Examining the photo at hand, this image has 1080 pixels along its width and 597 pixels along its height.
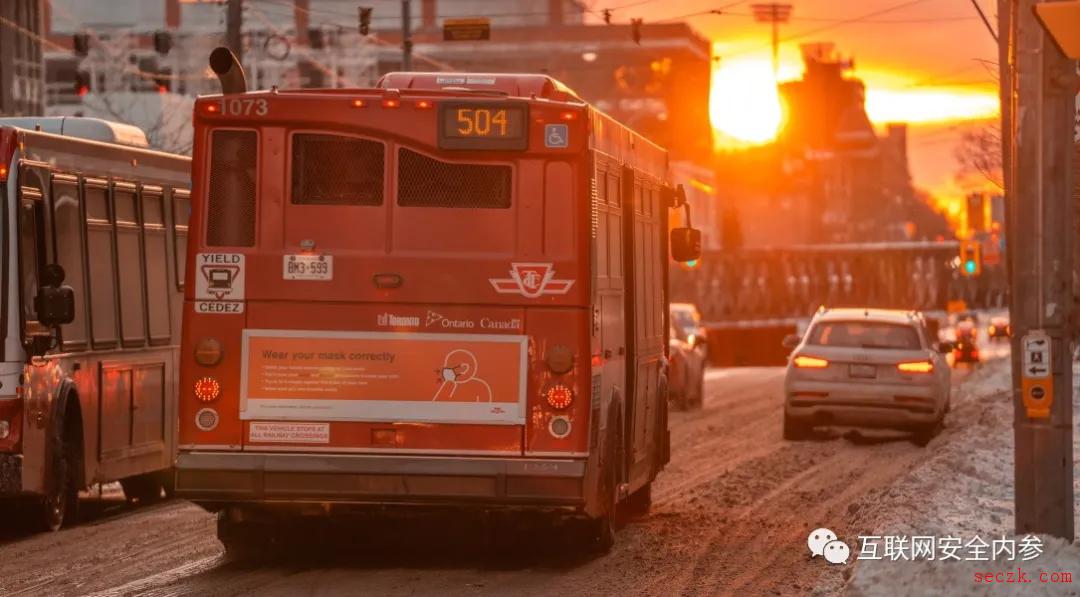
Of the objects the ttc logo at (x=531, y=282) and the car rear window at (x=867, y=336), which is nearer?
the ttc logo at (x=531, y=282)

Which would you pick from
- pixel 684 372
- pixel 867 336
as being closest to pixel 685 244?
pixel 867 336

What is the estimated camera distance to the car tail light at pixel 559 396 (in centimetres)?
1272

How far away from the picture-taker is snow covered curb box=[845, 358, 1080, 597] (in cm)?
1114

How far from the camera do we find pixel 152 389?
18.9 m

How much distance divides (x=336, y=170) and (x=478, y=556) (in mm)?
2888

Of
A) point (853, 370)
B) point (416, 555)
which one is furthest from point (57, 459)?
point (853, 370)

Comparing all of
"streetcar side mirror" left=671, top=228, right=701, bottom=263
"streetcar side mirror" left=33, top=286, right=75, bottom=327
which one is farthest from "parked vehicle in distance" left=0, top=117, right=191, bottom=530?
"streetcar side mirror" left=671, top=228, right=701, bottom=263

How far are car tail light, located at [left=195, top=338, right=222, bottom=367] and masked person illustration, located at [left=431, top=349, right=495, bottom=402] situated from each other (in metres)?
1.33

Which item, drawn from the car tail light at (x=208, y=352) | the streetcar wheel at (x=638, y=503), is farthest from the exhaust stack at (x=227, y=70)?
the streetcar wheel at (x=638, y=503)

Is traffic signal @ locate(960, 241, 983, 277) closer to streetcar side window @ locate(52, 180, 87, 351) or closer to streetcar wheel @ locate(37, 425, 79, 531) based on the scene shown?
streetcar side window @ locate(52, 180, 87, 351)

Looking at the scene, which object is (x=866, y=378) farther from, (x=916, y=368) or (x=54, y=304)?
(x=54, y=304)

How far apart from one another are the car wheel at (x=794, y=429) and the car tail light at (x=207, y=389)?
51.6 feet

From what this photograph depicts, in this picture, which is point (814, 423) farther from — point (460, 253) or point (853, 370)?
point (460, 253)

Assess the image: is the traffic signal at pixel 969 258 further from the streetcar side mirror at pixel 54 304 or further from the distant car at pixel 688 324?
the streetcar side mirror at pixel 54 304
